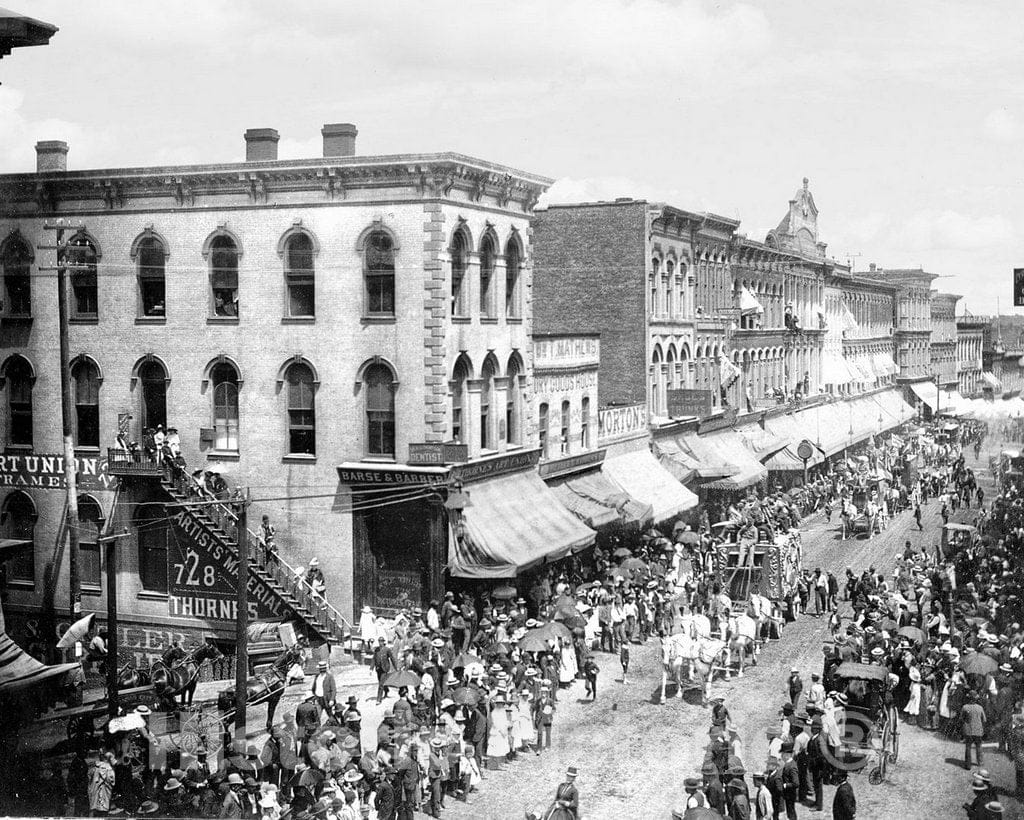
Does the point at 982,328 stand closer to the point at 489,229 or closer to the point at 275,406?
the point at 489,229

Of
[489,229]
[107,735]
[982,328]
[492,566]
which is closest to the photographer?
[107,735]

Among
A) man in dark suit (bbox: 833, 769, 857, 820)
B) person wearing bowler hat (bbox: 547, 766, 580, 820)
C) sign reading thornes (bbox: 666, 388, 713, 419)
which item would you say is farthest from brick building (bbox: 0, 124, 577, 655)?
sign reading thornes (bbox: 666, 388, 713, 419)

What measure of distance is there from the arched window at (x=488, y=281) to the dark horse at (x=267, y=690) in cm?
1223

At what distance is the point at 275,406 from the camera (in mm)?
31094

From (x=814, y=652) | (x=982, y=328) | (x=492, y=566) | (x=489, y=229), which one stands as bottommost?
(x=814, y=652)

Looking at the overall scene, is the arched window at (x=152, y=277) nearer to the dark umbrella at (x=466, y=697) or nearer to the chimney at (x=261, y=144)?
the chimney at (x=261, y=144)

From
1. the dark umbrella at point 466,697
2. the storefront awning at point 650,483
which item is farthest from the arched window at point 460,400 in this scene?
the dark umbrella at point 466,697

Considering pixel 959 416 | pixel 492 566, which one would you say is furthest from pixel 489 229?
Result: pixel 959 416

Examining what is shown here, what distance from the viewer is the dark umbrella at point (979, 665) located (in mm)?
21719

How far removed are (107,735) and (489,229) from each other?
1840cm

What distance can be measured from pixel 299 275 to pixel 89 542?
8932 millimetres

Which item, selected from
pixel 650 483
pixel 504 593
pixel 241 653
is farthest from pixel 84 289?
pixel 650 483

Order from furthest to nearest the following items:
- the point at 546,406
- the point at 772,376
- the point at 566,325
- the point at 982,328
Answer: the point at 772,376
the point at 566,325
the point at 982,328
the point at 546,406

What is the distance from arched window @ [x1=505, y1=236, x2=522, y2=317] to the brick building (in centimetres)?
384
